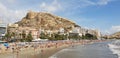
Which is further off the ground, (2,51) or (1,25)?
(1,25)

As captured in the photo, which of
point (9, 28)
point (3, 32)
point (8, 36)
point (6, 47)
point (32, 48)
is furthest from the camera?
point (9, 28)

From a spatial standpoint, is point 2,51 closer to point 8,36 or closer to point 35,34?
point 8,36

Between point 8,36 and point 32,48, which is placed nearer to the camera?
point 32,48

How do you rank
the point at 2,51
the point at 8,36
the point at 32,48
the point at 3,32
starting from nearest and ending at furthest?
the point at 2,51 < the point at 32,48 < the point at 8,36 < the point at 3,32

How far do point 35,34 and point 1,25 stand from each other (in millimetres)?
38212

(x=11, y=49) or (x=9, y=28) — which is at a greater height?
(x=9, y=28)

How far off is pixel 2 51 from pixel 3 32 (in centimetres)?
7354

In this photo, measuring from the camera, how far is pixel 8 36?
375 ft

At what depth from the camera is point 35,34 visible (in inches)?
6491

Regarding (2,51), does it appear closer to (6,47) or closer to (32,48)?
(6,47)

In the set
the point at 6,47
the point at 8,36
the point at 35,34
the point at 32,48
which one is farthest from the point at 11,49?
the point at 35,34

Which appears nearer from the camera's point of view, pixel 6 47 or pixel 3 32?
pixel 6 47

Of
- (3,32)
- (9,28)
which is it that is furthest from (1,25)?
(9,28)

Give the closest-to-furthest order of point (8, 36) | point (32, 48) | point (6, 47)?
point (6, 47)
point (32, 48)
point (8, 36)
